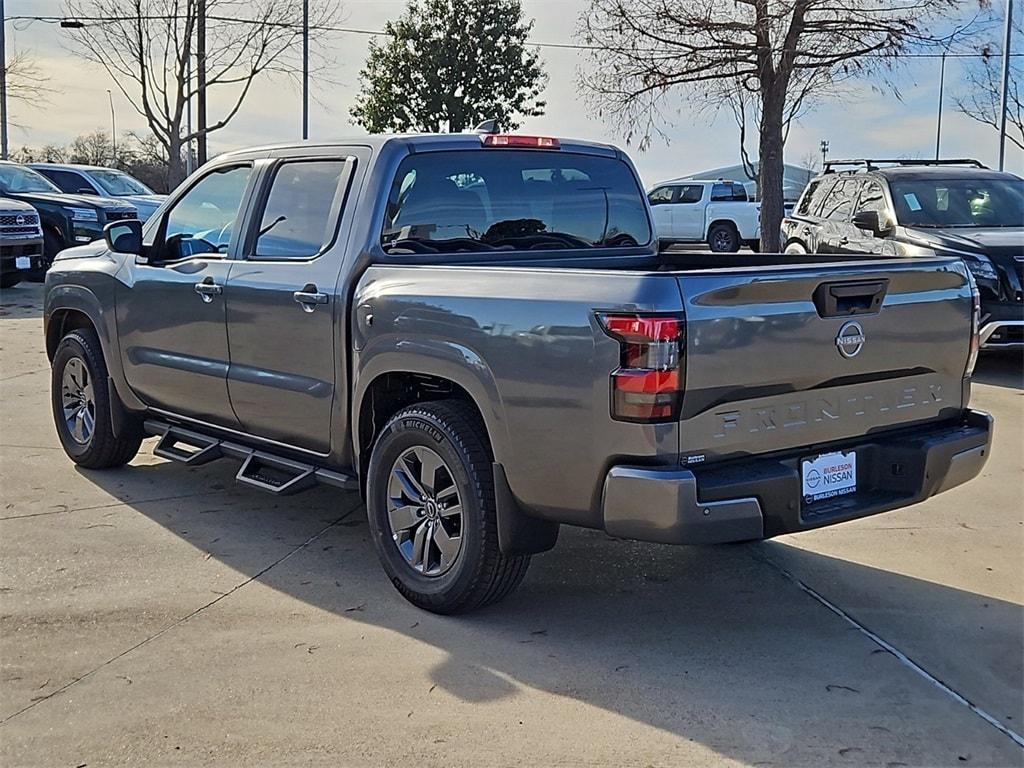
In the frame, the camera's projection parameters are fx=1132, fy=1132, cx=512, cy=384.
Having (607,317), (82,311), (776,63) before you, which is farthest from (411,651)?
(776,63)

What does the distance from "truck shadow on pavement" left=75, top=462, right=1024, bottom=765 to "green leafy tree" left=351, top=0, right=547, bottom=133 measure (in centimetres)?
3287

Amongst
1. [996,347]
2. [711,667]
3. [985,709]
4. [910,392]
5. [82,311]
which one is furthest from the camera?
[996,347]

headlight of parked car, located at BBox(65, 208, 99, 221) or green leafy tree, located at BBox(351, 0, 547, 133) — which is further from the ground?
green leafy tree, located at BBox(351, 0, 547, 133)

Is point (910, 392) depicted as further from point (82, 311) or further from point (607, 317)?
point (82, 311)

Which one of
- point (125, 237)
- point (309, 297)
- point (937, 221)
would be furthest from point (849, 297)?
point (937, 221)

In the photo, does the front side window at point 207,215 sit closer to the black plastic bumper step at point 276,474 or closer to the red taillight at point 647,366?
the black plastic bumper step at point 276,474

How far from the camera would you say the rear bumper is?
365 cm

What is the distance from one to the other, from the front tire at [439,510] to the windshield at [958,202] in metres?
7.62

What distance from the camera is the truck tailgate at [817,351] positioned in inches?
145

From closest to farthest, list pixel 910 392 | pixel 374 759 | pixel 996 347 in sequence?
1. pixel 374 759
2. pixel 910 392
3. pixel 996 347

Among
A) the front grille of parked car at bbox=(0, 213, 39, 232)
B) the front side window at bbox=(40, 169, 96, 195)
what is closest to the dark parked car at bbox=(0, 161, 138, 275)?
the front grille of parked car at bbox=(0, 213, 39, 232)

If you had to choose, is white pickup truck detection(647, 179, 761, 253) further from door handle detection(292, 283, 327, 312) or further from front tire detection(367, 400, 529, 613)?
front tire detection(367, 400, 529, 613)

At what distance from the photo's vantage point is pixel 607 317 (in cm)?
367

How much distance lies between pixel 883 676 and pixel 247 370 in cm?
305
